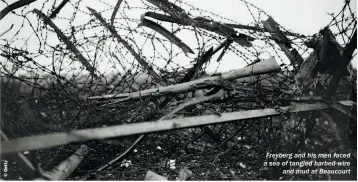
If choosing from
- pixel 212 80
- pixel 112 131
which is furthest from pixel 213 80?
pixel 112 131

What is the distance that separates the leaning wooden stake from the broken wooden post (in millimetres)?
2617

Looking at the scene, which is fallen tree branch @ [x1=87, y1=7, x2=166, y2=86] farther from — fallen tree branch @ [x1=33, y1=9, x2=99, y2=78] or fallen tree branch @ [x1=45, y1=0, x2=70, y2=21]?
fallen tree branch @ [x1=33, y1=9, x2=99, y2=78]

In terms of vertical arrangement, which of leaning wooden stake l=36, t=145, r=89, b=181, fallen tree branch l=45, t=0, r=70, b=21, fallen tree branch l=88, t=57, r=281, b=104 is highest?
fallen tree branch l=45, t=0, r=70, b=21

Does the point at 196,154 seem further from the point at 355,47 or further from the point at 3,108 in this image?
the point at 3,108

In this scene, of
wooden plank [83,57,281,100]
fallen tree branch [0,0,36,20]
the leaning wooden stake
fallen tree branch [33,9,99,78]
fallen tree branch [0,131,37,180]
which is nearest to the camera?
fallen tree branch [0,131,37,180]

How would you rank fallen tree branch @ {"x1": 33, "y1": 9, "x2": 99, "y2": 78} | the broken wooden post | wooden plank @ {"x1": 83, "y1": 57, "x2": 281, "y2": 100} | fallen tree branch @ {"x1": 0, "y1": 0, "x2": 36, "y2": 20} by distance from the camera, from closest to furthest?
1. wooden plank @ {"x1": 83, "y1": 57, "x2": 281, "y2": 100}
2. fallen tree branch @ {"x1": 0, "y1": 0, "x2": 36, "y2": 20}
3. the broken wooden post
4. fallen tree branch @ {"x1": 33, "y1": 9, "x2": 99, "y2": 78}

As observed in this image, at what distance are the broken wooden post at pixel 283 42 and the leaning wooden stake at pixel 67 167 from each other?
8.59 ft

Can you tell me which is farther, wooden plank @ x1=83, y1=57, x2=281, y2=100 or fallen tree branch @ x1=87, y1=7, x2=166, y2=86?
fallen tree branch @ x1=87, y1=7, x2=166, y2=86

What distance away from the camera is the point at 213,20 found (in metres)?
3.54

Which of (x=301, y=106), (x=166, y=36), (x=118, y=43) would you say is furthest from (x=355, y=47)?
(x=118, y=43)

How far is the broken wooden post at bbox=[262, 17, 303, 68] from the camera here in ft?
11.4

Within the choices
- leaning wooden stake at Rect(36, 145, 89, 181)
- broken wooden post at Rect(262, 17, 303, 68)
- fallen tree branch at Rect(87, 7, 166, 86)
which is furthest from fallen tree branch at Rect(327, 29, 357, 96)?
leaning wooden stake at Rect(36, 145, 89, 181)

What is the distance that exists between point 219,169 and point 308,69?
1537 mm

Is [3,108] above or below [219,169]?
above
